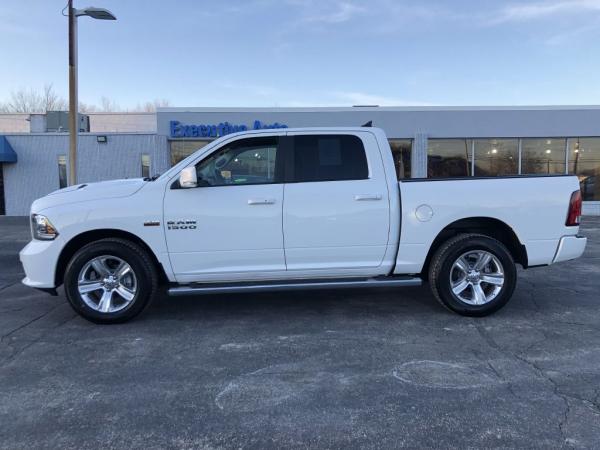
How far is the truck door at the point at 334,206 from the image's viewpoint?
4.80m

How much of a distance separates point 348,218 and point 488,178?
5.32 ft

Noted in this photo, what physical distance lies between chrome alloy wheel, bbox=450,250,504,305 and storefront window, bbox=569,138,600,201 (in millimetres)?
15895

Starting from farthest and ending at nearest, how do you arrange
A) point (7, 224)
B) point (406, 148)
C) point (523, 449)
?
point (406, 148)
point (7, 224)
point (523, 449)

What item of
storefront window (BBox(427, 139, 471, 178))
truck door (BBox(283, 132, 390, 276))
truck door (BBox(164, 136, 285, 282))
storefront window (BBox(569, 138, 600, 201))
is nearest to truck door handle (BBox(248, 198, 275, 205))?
truck door (BBox(164, 136, 285, 282))

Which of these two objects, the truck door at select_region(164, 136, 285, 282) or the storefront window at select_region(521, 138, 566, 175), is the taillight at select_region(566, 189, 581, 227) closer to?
the truck door at select_region(164, 136, 285, 282)

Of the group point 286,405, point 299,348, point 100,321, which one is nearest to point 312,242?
point 299,348

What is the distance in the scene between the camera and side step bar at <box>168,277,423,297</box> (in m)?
4.73

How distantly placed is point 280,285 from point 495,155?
15.8 meters

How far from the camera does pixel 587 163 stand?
60.2 ft

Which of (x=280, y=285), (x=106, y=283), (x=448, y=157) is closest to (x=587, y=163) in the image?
(x=448, y=157)

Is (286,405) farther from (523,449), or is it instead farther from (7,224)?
(7,224)

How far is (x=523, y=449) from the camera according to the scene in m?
2.58

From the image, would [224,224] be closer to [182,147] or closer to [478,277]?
[478,277]

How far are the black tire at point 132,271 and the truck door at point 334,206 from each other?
145 centimetres
